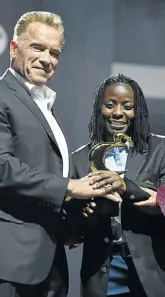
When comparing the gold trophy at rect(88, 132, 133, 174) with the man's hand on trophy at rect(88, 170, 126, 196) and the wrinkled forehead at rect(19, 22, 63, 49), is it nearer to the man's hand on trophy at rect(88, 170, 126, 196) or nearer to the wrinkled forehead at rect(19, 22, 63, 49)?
the man's hand on trophy at rect(88, 170, 126, 196)

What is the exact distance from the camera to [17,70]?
1.27 metres

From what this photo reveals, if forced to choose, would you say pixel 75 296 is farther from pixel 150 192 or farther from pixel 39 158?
pixel 39 158

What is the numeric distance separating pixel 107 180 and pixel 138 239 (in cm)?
25

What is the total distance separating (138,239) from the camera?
1361mm

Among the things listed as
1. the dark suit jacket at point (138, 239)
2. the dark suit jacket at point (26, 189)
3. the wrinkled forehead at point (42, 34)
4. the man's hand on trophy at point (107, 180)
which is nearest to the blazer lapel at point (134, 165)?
the dark suit jacket at point (138, 239)

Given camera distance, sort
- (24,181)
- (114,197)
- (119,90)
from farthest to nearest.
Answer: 1. (119,90)
2. (114,197)
3. (24,181)

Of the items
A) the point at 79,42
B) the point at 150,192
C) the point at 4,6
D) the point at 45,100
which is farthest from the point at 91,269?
the point at 4,6

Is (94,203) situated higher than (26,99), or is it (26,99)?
(26,99)

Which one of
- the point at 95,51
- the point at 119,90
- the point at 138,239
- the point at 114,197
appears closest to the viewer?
the point at 114,197

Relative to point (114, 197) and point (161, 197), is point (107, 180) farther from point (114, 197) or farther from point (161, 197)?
point (161, 197)

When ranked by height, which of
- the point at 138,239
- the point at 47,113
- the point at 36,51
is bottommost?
the point at 138,239

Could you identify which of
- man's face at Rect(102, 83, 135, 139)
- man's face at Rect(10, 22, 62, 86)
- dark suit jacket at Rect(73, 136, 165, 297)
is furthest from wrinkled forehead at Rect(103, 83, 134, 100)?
man's face at Rect(10, 22, 62, 86)

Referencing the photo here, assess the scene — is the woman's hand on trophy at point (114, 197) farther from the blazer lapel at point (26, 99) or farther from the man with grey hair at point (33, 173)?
the blazer lapel at point (26, 99)

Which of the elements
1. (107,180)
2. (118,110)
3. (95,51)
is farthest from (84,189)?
(95,51)
